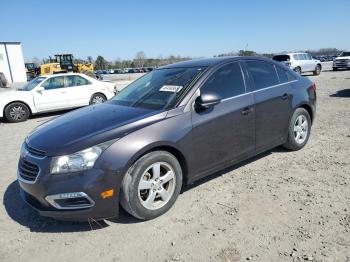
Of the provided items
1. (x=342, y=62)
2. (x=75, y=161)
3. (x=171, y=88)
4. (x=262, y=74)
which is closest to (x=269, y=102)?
(x=262, y=74)

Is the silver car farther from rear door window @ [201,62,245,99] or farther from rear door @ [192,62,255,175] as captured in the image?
rear door @ [192,62,255,175]

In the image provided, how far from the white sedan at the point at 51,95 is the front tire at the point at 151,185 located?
322 inches

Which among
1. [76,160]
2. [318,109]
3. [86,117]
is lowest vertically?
[318,109]

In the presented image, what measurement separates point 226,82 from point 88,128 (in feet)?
6.29

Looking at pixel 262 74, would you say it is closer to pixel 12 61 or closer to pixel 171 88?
pixel 171 88

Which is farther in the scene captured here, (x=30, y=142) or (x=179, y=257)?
(x=30, y=142)

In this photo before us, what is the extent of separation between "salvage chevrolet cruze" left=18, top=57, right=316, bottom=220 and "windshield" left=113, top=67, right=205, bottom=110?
→ 0.06 feet

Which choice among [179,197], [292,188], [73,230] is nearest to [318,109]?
[292,188]

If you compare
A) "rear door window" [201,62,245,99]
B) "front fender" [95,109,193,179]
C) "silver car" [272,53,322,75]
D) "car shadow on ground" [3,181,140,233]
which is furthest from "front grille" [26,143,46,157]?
"silver car" [272,53,322,75]

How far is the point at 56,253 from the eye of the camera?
316cm

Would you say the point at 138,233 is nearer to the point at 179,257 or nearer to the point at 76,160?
the point at 179,257

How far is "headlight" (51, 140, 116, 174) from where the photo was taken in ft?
10.6

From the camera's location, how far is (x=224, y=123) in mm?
4199

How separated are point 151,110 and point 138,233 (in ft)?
4.52
